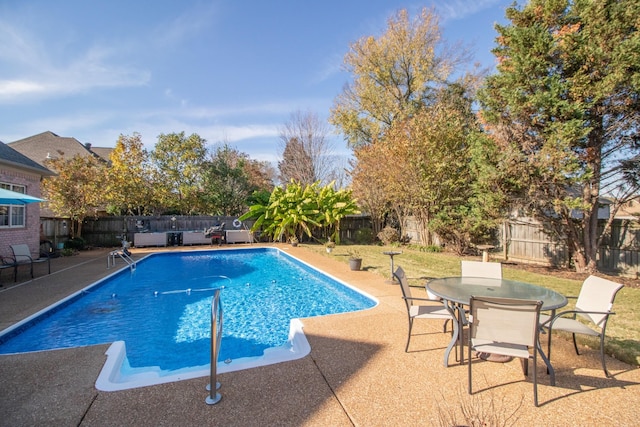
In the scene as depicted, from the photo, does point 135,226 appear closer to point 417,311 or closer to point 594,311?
point 417,311

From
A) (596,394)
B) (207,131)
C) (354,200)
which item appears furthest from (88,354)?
(207,131)

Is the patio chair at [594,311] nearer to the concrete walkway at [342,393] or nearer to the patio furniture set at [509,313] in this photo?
the patio furniture set at [509,313]

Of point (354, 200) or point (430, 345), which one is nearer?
point (430, 345)

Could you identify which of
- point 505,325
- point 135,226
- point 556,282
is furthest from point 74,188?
point 556,282

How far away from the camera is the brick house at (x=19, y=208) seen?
31.2ft

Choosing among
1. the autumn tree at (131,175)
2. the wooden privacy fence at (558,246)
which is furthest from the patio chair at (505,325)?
the autumn tree at (131,175)

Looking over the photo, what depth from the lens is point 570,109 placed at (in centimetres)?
706

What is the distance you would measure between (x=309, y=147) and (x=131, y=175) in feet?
A: 37.1

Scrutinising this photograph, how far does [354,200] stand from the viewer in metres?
15.4

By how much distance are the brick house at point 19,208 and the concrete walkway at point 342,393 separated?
906 centimetres

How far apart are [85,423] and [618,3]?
441 inches

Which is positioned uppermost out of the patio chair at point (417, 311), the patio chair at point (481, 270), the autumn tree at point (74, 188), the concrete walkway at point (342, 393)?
the autumn tree at point (74, 188)

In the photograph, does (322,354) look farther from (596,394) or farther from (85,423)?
(596,394)

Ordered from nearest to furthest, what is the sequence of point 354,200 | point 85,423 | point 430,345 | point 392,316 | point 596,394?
point 85,423, point 596,394, point 430,345, point 392,316, point 354,200
